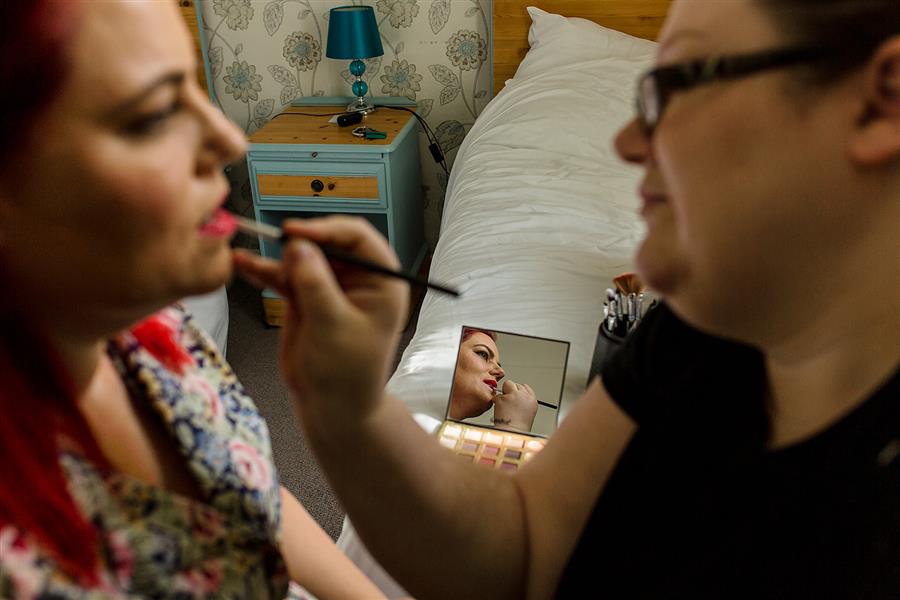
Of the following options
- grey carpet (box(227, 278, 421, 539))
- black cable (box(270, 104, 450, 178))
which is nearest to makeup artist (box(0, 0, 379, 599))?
grey carpet (box(227, 278, 421, 539))

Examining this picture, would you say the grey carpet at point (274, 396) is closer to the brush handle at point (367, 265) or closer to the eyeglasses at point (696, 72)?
the brush handle at point (367, 265)

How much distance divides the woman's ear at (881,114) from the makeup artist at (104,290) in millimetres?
441

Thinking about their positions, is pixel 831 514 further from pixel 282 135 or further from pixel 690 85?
pixel 282 135

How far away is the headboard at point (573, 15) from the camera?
2.47 meters

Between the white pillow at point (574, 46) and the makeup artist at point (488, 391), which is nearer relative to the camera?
the makeup artist at point (488, 391)

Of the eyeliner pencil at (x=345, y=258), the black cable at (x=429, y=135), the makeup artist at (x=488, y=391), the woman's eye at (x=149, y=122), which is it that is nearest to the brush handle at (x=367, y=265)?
the eyeliner pencil at (x=345, y=258)

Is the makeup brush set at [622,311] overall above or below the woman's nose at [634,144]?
below

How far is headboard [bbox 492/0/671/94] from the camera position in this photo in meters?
2.47

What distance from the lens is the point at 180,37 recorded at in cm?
52

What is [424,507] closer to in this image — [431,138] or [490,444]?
[490,444]

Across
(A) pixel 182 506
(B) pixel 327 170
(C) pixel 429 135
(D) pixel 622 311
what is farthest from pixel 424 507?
(C) pixel 429 135

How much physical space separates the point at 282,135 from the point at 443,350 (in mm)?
1355

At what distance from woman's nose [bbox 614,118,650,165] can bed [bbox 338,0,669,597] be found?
2.15 feet

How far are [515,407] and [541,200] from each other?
2.59 feet
